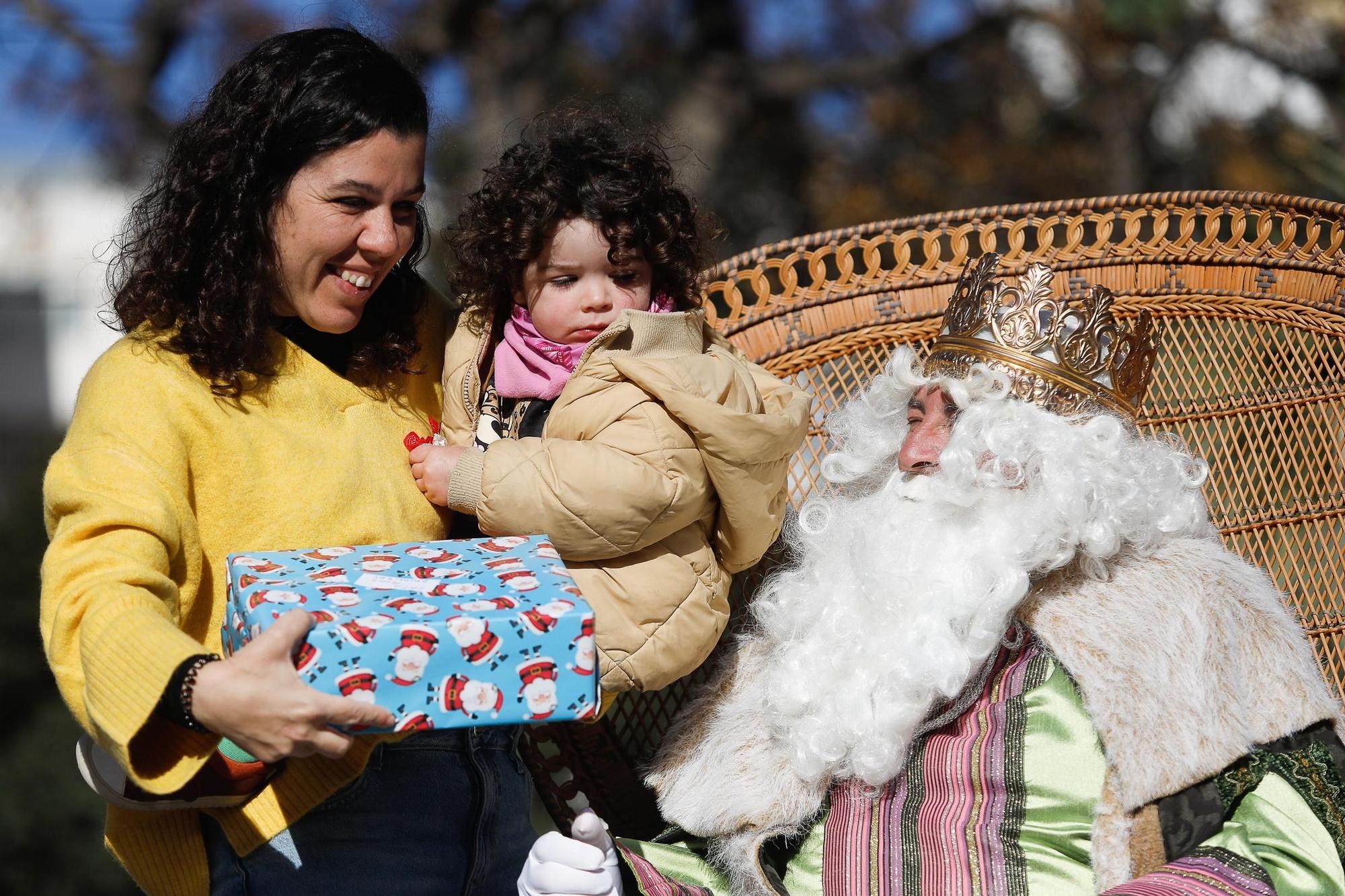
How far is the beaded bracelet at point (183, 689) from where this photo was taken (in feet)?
6.07

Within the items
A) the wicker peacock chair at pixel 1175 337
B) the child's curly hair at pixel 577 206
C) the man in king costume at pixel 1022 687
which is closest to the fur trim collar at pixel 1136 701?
the man in king costume at pixel 1022 687

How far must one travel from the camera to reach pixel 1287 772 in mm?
2439

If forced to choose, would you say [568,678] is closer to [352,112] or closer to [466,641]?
[466,641]

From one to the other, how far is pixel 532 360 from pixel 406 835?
0.89 metres

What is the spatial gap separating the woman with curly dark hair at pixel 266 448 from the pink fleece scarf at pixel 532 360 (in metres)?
0.25

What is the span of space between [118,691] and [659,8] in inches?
363

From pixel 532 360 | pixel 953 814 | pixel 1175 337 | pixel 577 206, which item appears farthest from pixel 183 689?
pixel 1175 337

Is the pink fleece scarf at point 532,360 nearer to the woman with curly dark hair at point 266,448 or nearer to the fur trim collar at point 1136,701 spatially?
the woman with curly dark hair at point 266,448

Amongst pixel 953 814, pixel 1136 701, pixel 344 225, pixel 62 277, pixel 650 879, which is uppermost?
pixel 62 277

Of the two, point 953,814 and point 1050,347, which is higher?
point 1050,347

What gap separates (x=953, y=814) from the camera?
255 centimetres

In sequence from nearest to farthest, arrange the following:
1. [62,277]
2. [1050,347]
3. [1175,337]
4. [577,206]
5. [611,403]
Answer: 1. [611,403]
2. [577,206]
3. [1050,347]
4. [1175,337]
5. [62,277]

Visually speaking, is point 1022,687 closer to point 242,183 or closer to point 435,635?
point 435,635

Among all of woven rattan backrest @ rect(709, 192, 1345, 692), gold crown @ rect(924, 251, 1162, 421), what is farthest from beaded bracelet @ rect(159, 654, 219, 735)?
woven rattan backrest @ rect(709, 192, 1345, 692)
